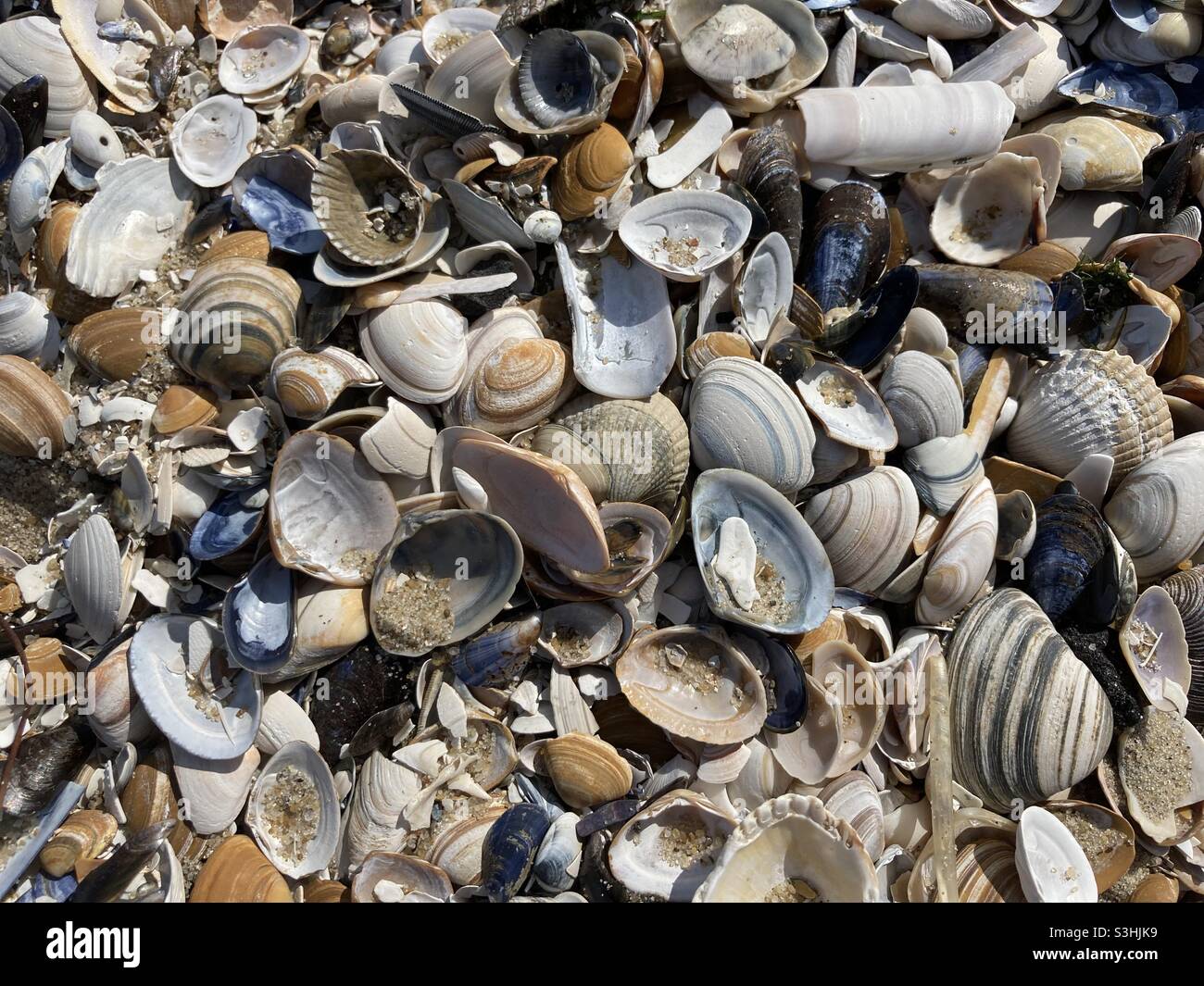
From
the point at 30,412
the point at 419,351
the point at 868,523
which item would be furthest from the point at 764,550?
the point at 30,412

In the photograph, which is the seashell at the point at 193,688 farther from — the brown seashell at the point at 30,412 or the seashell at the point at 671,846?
the seashell at the point at 671,846

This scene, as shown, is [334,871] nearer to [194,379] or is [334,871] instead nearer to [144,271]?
[194,379]

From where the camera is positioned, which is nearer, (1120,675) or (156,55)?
(1120,675)

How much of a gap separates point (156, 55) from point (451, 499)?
2.33 metres

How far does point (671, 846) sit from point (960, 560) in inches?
57.5

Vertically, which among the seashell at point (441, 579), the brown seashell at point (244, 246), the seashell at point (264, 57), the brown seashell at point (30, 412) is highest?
the seashell at point (264, 57)

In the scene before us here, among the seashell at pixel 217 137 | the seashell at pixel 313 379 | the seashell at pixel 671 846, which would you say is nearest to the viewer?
the seashell at pixel 671 846

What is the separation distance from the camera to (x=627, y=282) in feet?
10.6

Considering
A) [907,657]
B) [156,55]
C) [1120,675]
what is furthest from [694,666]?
[156,55]

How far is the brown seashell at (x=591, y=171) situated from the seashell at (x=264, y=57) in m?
1.32

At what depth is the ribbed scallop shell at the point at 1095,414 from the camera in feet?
10.9

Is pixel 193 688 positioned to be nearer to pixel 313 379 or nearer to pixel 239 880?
pixel 239 880

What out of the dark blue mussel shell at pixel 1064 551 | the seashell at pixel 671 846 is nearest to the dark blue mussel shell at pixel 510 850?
the seashell at pixel 671 846
